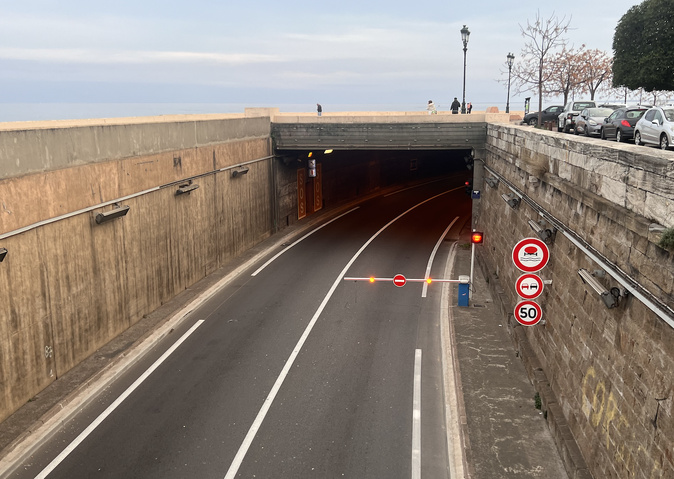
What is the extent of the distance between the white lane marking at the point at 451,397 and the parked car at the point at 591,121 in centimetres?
963

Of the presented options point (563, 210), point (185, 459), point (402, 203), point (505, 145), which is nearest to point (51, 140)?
point (185, 459)

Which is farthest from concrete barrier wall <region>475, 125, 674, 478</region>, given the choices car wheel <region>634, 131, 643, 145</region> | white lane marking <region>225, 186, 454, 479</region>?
white lane marking <region>225, 186, 454, 479</region>

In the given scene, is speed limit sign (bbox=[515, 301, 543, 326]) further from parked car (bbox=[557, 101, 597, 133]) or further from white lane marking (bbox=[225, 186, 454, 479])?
parked car (bbox=[557, 101, 597, 133])

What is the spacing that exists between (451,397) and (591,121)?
48.7 ft

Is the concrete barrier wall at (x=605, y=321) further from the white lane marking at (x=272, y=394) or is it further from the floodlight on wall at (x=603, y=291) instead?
the white lane marking at (x=272, y=394)

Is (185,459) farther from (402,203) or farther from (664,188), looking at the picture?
(402,203)

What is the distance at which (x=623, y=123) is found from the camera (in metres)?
18.5

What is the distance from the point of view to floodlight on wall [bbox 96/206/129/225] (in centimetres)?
1436

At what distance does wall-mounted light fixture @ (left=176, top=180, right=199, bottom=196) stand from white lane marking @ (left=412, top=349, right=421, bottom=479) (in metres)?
9.77

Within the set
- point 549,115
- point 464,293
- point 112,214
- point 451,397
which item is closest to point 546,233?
point 451,397

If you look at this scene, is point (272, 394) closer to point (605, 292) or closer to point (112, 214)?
point (112, 214)

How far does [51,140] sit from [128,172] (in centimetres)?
332

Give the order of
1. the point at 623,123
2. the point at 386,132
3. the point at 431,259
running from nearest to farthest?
the point at 623,123
the point at 431,259
the point at 386,132

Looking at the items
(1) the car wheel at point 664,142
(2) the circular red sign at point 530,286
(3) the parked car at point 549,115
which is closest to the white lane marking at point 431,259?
(3) the parked car at point 549,115
